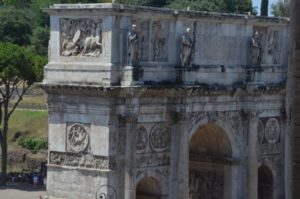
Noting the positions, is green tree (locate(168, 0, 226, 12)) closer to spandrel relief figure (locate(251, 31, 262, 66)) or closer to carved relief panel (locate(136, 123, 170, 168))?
spandrel relief figure (locate(251, 31, 262, 66))

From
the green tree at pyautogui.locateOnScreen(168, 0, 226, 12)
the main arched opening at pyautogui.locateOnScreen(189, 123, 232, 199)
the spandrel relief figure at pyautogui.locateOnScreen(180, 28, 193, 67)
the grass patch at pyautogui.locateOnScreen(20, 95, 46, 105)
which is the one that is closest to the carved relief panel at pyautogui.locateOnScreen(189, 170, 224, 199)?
the main arched opening at pyautogui.locateOnScreen(189, 123, 232, 199)

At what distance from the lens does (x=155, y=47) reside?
23812 millimetres

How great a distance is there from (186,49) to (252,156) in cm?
518

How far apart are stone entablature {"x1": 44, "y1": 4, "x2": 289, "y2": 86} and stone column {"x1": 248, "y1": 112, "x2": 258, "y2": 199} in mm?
1409

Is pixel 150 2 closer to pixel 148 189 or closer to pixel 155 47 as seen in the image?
pixel 155 47

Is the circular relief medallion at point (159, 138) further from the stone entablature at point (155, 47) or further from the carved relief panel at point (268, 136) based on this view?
the carved relief panel at point (268, 136)

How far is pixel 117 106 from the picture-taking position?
2217 centimetres

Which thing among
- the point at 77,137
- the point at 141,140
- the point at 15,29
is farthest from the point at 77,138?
the point at 15,29

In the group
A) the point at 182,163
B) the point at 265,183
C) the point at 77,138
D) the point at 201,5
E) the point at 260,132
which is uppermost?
the point at 201,5

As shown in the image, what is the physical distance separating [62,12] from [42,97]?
38.5 m

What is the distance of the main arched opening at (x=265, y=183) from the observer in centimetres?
2873

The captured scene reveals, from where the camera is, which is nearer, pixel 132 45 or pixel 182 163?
pixel 132 45

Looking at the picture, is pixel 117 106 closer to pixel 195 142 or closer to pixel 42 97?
pixel 195 142

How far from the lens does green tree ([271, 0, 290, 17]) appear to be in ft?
242
